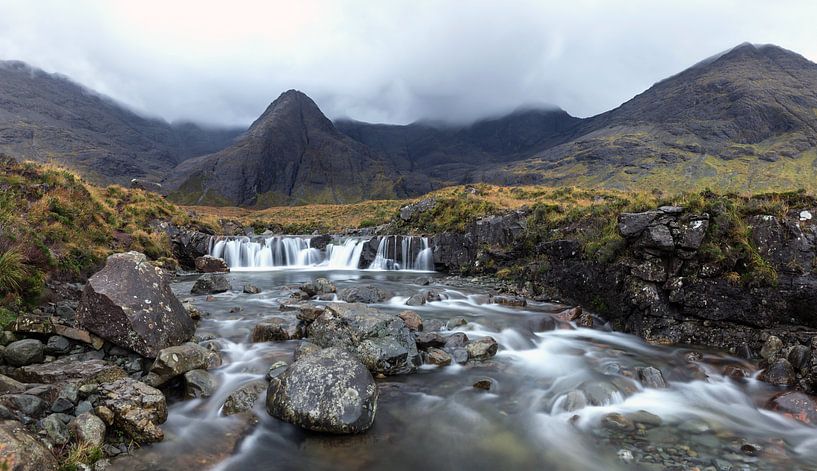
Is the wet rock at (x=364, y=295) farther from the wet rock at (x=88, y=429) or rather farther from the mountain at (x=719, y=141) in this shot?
the mountain at (x=719, y=141)

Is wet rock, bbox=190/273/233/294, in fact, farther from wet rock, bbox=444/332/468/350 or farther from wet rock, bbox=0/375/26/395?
wet rock, bbox=444/332/468/350

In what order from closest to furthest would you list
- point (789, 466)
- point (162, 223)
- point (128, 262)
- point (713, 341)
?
point (789, 466) → point (128, 262) → point (713, 341) → point (162, 223)

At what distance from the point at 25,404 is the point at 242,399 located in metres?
3.42

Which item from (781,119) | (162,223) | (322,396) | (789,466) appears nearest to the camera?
(789,466)

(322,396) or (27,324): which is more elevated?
(27,324)

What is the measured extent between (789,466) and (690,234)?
763 cm

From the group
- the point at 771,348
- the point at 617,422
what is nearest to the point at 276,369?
the point at 617,422

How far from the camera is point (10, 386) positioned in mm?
6727

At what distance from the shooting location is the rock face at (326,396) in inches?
289

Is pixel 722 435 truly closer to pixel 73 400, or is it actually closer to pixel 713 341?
pixel 713 341

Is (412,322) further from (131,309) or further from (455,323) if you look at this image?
(131,309)

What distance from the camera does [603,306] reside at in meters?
15.1

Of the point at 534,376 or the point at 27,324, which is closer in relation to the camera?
the point at 27,324

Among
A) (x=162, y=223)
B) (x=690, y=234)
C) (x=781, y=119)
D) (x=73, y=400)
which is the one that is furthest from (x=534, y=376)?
(x=781, y=119)
